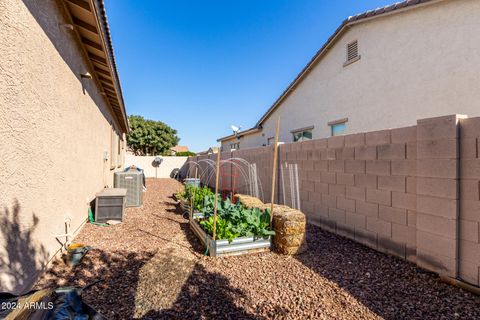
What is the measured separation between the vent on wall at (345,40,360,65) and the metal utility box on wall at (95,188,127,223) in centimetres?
792

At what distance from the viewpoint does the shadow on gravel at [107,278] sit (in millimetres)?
2494

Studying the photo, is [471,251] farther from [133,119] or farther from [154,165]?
[133,119]

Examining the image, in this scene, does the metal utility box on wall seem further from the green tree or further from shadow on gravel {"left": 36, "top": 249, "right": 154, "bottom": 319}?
the green tree

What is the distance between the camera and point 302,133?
10195 mm

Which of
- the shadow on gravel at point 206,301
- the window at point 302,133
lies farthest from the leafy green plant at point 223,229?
the window at point 302,133

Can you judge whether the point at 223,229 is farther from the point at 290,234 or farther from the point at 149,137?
the point at 149,137

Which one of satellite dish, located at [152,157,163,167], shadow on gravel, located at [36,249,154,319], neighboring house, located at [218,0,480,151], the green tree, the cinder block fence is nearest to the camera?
shadow on gravel, located at [36,249,154,319]

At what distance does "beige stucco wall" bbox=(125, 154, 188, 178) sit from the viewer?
1986cm

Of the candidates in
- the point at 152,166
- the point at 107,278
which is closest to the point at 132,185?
the point at 107,278

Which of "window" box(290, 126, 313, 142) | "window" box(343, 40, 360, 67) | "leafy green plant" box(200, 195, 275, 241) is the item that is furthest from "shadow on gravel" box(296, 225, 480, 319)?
"window" box(343, 40, 360, 67)

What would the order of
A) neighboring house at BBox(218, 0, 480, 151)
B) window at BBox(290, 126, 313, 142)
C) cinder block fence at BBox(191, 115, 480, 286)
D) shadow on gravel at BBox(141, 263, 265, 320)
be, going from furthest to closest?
window at BBox(290, 126, 313, 142)
neighboring house at BBox(218, 0, 480, 151)
cinder block fence at BBox(191, 115, 480, 286)
shadow on gravel at BBox(141, 263, 265, 320)

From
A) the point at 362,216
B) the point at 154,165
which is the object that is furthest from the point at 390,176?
the point at 154,165

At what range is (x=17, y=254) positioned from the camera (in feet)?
7.84

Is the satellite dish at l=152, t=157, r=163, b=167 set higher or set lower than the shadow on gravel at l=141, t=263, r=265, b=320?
higher
